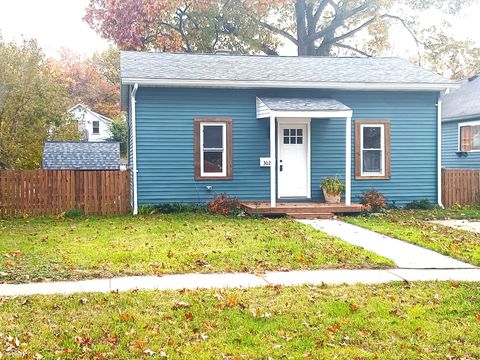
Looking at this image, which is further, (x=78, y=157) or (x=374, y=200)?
(x=78, y=157)

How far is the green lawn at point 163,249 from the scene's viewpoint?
8.00 metres

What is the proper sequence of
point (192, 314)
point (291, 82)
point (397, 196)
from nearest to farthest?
point (192, 314) → point (291, 82) → point (397, 196)

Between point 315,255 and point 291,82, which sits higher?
point 291,82

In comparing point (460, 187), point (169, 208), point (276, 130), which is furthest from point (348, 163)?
point (169, 208)

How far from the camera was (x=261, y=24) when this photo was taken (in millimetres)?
32500

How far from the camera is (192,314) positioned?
581 centimetres

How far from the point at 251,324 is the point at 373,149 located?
12.1 m

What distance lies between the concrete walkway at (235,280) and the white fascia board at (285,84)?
8.57 meters

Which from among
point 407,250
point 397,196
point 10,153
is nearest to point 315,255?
point 407,250

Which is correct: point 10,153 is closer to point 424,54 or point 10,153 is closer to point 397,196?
point 397,196

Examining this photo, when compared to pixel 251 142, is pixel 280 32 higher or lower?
higher

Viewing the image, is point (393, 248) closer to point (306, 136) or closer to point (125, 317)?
point (125, 317)

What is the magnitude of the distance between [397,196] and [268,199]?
3858mm

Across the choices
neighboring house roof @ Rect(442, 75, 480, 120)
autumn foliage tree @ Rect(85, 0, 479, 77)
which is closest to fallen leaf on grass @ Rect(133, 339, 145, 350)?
neighboring house roof @ Rect(442, 75, 480, 120)
